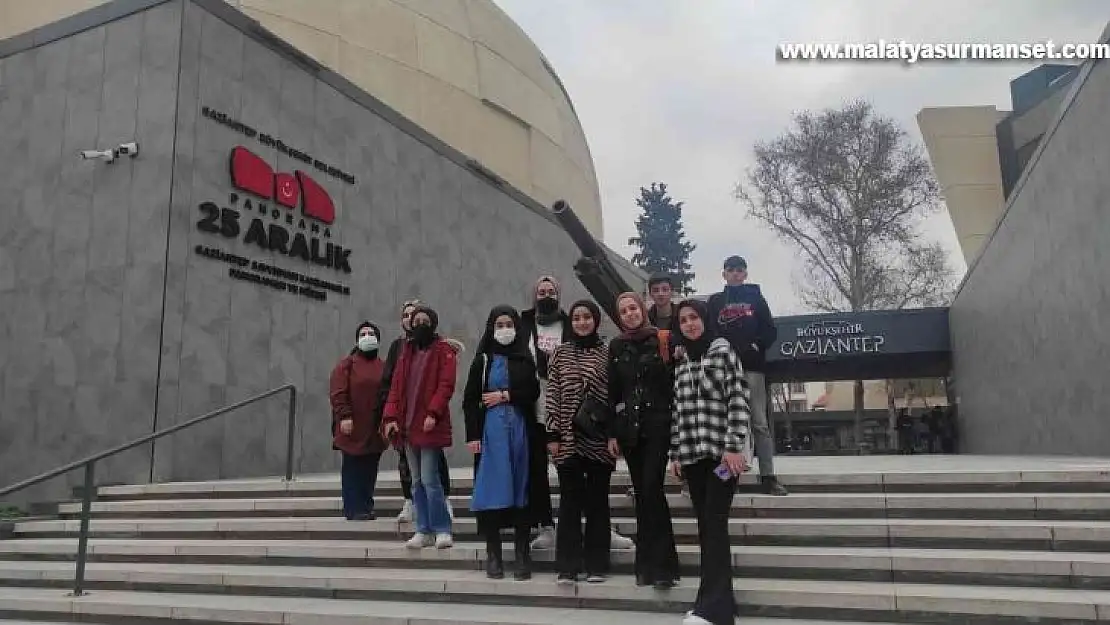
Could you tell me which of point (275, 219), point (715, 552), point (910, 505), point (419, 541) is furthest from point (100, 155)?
point (910, 505)

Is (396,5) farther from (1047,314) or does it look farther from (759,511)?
(759,511)

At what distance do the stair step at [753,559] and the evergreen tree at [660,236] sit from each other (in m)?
38.8

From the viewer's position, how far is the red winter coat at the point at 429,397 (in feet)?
17.1

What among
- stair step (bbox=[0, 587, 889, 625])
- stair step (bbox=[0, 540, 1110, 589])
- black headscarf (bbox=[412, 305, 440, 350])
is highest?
black headscarf (bbox=[412, 305, 440, 350])

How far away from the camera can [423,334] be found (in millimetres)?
5441

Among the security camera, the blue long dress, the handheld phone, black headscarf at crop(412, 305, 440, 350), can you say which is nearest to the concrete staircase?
the blue long dress

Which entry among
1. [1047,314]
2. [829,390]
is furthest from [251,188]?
[829,390]

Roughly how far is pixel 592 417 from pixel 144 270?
6806 mm

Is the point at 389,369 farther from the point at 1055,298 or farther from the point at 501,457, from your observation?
the point at 1055,298

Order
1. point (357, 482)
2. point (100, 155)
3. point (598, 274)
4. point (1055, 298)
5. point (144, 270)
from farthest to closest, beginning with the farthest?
point (1055, 298) → point (100, 155) → point (144, 270) → point (598, 274) → point (357, 482)

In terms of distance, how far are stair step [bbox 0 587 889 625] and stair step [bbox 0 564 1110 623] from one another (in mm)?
71

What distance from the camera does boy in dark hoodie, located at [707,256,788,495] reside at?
5.31 m

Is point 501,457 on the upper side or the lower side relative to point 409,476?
upper

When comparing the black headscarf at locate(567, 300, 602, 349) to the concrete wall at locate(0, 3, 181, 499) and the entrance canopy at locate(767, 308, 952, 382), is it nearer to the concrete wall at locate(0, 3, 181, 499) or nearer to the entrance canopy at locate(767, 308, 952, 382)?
the concrete wall at locate(0, 3, 181, 499)
